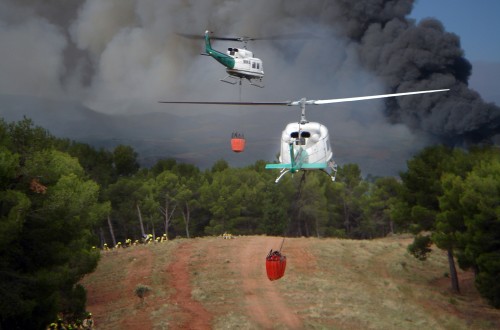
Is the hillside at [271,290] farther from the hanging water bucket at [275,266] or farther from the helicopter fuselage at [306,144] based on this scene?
the helicopter fuselage at [306,144]

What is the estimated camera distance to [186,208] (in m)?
64.6

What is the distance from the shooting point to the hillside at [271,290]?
25.7 m

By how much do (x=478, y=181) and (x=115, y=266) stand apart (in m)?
20.9

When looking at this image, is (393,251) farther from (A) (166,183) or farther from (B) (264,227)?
(A) (166,183)

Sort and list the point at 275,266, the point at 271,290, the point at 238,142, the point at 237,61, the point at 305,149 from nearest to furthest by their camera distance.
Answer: the point at 275,266 < the point at 305,149 < the point at 238,142 < the point at 237,61 < the point at 271,290

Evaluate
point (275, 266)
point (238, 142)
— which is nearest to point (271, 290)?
point (275, 266)

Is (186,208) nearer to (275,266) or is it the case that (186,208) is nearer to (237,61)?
(237,61)

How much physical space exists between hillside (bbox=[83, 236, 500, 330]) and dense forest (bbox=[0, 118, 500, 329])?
7.92 feet

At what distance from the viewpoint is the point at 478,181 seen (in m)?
27.3

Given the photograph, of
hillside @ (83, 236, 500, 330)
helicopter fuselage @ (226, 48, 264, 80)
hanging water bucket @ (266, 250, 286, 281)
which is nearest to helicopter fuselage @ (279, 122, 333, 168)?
hanging water bucket @ (266, 250, 286, 281)

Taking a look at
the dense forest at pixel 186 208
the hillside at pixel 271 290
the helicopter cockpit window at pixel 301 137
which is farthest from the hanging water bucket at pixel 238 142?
the hillside at pixel 271 290

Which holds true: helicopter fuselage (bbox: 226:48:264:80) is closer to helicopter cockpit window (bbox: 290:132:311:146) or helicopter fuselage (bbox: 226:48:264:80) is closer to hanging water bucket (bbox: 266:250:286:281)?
helicopter cockpit window (bbox: 290:132:311:146)

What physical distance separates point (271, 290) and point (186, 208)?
35815mm

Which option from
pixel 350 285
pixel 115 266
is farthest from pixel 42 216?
pixel 350 285
